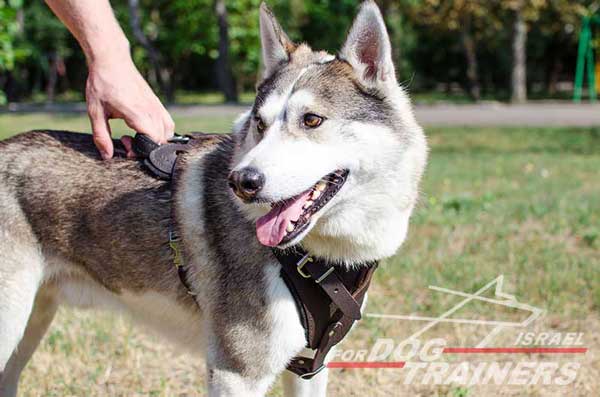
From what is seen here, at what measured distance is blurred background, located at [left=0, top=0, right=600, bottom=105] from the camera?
27656 millimetres

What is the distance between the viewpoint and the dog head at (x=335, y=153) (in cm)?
263

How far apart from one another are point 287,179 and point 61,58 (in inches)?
1507

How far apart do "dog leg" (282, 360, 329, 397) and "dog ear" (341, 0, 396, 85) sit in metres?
1.27

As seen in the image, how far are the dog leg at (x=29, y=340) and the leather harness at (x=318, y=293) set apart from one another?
2.74 feet

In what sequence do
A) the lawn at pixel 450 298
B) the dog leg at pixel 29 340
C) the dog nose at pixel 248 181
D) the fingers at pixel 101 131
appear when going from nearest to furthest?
1. the dog nose at pixel 248 181
2. the fingers at pixel 101 131
3. the dog leg at pixel 29 340
4. the lawn at pixel 450 298

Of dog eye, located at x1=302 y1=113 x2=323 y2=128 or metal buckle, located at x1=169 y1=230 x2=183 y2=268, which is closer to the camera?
A: dog eye, located at x1=302 y1=113 x2=323 y2=128

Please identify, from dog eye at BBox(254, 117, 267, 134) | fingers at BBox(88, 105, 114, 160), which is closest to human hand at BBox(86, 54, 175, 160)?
fingers at BBox(88, 105, 114, 160)

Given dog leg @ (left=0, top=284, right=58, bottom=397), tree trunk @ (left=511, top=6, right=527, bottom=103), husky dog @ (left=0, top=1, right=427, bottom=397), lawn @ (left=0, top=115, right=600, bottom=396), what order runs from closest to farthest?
husky dog @ (left=0, top=1, right=427, bottom=397), dog leg @ (left=0, top=284, right=58, bottom=397), lawn @ (left=0, top=115, right=600, bottom=396), tree trunk @ (left=511, top=6, right=527, bottom=103)

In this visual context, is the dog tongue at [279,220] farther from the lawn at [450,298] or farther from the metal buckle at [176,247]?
the lawn at [450,298]

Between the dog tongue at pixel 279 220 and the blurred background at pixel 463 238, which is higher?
the dog tongue at pixel 279 220

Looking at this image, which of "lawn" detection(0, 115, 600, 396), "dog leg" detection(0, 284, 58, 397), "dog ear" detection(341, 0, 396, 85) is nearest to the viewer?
"dog ear" detection(341, 0, 396, 85)

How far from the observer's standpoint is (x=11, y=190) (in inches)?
124

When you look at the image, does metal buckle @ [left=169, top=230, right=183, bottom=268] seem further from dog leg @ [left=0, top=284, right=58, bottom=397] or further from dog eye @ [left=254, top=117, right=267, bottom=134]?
dog leg @ [left=0, top=284, right=58, bottom=397]

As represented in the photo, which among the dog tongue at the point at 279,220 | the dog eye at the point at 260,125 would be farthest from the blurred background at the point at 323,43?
the dog tongue at the point at 279,220
